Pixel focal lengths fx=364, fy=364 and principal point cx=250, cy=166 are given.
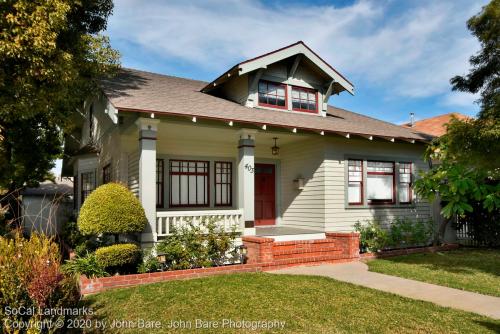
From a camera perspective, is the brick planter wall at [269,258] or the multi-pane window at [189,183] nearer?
the brick planter wall at [269,258]

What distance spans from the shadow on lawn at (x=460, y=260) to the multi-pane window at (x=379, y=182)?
2138 mm

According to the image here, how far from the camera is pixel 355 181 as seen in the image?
11727 mm

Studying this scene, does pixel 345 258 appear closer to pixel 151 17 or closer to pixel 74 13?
Answer: pixel 151 17

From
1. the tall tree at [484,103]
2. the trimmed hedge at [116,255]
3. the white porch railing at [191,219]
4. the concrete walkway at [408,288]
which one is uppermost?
the tall tree at [484,103]

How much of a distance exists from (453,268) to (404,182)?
168 inches

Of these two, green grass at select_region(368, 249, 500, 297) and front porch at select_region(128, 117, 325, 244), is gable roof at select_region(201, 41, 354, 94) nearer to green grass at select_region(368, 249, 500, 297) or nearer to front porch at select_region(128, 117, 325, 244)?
front porch at select_region(128, 117, 325, 244)

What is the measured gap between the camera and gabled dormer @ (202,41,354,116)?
11734 millimetres

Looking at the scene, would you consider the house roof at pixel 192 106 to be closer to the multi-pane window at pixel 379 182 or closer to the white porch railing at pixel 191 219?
the multi-pane window at pixel 379 182

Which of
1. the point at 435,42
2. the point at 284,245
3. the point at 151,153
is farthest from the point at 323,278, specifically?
the point at 435,42

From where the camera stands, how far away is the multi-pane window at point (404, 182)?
1259 cm

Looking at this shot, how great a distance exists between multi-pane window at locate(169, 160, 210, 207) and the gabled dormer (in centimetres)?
266

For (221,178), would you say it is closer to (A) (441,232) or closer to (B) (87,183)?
(B) (87,183)

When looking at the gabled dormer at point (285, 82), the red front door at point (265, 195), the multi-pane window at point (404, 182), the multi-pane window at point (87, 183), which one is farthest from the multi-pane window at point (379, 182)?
the multi-pane window at point (87, 183)

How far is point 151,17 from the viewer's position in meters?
11.8
